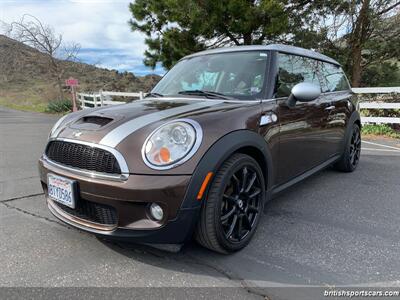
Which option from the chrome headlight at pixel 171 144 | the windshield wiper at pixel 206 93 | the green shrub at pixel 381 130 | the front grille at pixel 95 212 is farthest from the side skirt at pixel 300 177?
the green shrub at pixel 381 130

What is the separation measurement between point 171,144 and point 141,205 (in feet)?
1.42

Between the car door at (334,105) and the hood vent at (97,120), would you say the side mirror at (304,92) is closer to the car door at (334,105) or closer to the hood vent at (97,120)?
the car door at (334,105)

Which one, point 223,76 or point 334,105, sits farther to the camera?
point 334,105

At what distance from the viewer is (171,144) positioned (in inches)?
90.3

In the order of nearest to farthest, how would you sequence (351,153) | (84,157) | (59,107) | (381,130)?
(84,157), (351,153), (381,130), (59,107)

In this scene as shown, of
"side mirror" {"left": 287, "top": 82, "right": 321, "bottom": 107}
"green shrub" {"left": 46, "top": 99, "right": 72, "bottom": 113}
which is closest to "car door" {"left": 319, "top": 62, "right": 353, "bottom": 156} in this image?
"side mirror" {"left": 287, "top": 82, "right": 321, "bottom": 107}

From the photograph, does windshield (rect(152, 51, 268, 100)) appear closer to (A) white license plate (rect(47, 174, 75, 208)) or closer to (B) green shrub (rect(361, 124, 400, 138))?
(A) white license plate (rect(47, 174, 75, 208))

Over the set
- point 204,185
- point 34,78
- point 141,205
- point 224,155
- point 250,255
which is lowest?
point 250,255

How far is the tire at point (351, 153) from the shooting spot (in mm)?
4785

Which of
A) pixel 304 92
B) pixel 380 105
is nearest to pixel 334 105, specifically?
pixel 304 92

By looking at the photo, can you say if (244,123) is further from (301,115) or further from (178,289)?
(178,289)

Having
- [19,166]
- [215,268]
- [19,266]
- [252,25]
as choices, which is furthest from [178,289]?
[252,25]

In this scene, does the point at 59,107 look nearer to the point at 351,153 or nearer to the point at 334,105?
the point at 351,153

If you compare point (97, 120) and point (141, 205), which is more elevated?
point (97, 120)
